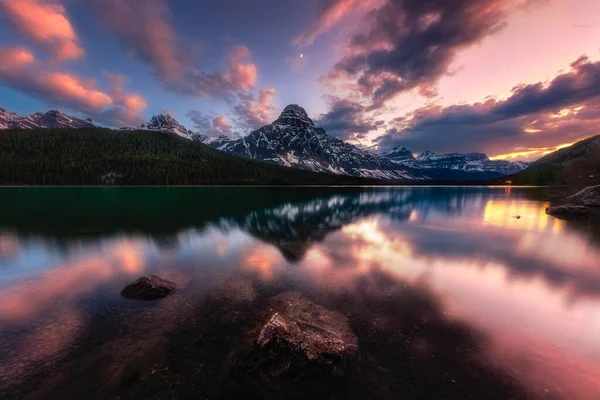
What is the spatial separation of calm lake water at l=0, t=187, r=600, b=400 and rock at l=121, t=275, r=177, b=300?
27.6 inches

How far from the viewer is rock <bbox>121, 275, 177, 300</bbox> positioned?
716 inches

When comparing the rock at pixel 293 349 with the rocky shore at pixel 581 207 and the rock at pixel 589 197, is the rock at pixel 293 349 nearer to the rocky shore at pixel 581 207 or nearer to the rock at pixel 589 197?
the rocky shore at pixel 581 207

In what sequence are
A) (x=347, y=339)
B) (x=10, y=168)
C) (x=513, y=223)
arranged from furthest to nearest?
1. (x=10, y=168)
2. (x=513, y=223)
3. (x=347, y=339)

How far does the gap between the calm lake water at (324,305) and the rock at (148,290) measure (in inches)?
27.6

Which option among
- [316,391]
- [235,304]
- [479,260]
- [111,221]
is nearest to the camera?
[316,391]

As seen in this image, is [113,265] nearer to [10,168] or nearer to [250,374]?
[250,374]

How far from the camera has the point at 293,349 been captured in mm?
11469

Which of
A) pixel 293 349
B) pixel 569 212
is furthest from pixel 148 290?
pixel 569 212

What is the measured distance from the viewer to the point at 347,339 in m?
13.4

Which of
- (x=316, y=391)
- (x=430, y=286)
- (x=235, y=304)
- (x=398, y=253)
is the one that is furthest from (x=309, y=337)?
(x=398, y=253)

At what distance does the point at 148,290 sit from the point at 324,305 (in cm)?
1291

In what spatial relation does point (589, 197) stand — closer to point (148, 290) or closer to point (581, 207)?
point (581, 207)

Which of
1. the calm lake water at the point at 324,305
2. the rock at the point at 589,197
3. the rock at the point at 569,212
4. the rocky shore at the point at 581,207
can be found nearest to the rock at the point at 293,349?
the calm lake water at the point at 324,305

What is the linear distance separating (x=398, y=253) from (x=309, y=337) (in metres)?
22.6
